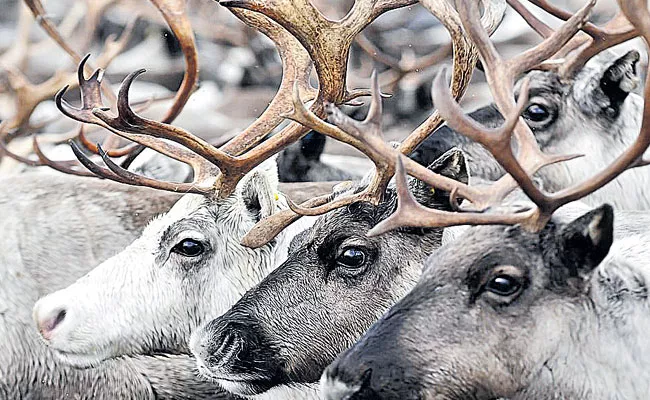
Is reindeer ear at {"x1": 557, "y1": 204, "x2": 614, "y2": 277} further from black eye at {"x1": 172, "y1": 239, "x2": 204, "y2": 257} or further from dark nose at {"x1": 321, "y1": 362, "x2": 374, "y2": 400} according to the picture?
black eye at {"x1": 172, "y1": 239, "x2": 204, "y2": 257}

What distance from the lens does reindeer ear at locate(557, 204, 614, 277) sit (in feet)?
8.18

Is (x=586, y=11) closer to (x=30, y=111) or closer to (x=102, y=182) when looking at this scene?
(x=102, y=182)

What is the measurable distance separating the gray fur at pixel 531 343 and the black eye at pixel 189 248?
3.36ft

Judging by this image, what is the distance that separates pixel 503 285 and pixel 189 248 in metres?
1.23

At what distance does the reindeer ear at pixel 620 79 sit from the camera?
148 inches

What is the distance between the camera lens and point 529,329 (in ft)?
8.43

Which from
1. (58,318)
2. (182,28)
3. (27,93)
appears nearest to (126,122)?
(58,318)

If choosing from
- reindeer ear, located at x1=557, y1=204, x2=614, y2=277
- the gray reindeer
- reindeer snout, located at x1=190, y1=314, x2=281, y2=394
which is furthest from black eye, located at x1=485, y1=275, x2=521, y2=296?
the gray reindeer

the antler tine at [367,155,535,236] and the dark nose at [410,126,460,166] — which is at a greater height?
the antler tine at [367,155,535,236]

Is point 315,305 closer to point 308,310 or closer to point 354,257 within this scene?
point 308,310

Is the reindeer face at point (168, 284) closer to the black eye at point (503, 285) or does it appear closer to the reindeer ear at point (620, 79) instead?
the black eye at point (503, 285)

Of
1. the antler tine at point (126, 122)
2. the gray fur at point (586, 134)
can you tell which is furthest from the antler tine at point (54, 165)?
the gray fur at point (586, 134)

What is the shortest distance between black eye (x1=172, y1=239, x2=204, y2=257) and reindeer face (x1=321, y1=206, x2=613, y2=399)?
39.9 inches

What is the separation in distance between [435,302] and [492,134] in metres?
0.41
